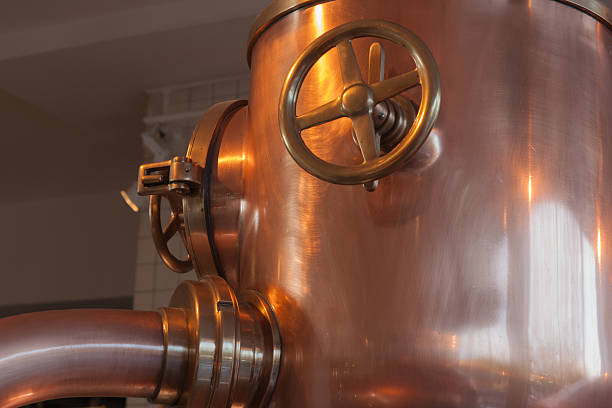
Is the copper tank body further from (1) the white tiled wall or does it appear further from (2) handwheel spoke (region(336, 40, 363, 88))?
(1) the white tiled wall

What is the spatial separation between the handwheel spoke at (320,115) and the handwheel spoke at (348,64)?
10 mm

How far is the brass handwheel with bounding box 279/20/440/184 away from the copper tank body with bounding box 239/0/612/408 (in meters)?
0.02

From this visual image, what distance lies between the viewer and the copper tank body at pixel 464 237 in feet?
0.99

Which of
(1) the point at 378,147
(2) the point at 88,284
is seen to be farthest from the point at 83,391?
(2) the point at 88,284

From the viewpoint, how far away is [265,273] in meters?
0.35

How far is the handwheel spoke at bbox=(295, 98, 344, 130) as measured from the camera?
32 cm

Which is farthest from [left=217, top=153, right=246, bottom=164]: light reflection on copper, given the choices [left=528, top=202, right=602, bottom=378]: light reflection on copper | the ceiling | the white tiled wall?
the white tiled wall

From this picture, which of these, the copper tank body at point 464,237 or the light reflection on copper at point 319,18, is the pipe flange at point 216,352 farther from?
the light reflection on copper at point 319,18

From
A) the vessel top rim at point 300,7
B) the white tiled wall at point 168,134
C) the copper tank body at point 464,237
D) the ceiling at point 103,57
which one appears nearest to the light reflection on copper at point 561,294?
the copper tank body at point 464,237

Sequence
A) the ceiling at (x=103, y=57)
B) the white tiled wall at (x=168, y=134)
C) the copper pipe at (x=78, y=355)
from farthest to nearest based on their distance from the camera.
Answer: the white tiled wall at (x=168, y=134) < the ceiling at (x=103, y=57) < the copper pipe at (x=78, y=355)

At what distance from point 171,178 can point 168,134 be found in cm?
283

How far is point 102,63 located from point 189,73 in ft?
1.17

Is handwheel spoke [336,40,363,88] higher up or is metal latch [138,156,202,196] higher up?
handwheel spoke [336,40,363,88]

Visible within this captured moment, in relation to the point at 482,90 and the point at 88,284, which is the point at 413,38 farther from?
the point at 88,284
